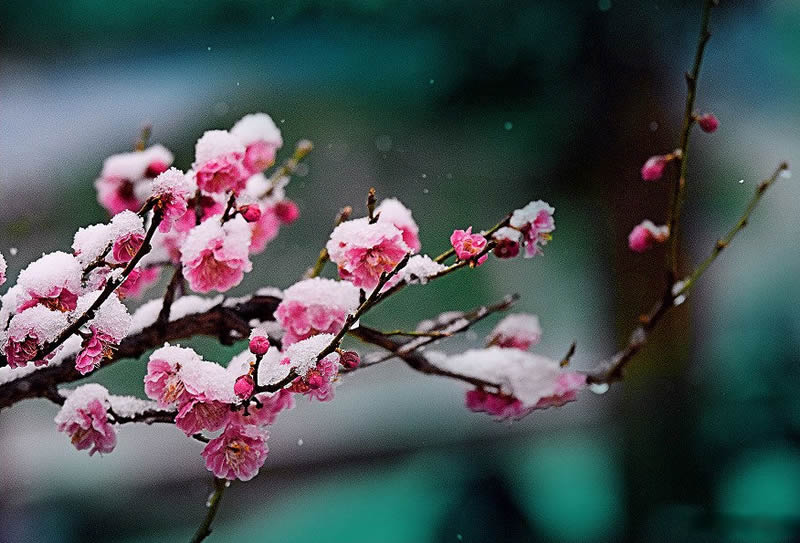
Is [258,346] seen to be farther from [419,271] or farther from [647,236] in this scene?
[647,236]

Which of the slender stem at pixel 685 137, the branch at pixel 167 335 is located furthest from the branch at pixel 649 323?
the branch at pixel 167 335

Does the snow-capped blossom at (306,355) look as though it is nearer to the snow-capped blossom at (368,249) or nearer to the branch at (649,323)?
the snow-capped blossom at (368,249)

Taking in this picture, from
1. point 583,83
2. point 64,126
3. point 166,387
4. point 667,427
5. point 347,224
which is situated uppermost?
point 583,83

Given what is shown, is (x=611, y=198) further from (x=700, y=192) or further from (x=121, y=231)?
(x=121, y=231)

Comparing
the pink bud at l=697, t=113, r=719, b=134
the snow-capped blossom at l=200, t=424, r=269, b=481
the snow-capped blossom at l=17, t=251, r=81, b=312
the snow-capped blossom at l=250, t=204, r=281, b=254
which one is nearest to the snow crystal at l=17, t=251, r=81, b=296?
the snow-capped blossom at l=17, t=251, r=81, b=312

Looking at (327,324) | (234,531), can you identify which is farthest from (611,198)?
(327,324)

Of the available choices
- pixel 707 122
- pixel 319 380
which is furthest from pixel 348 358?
pixel 707 122

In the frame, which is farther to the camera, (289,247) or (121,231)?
(289,247)
